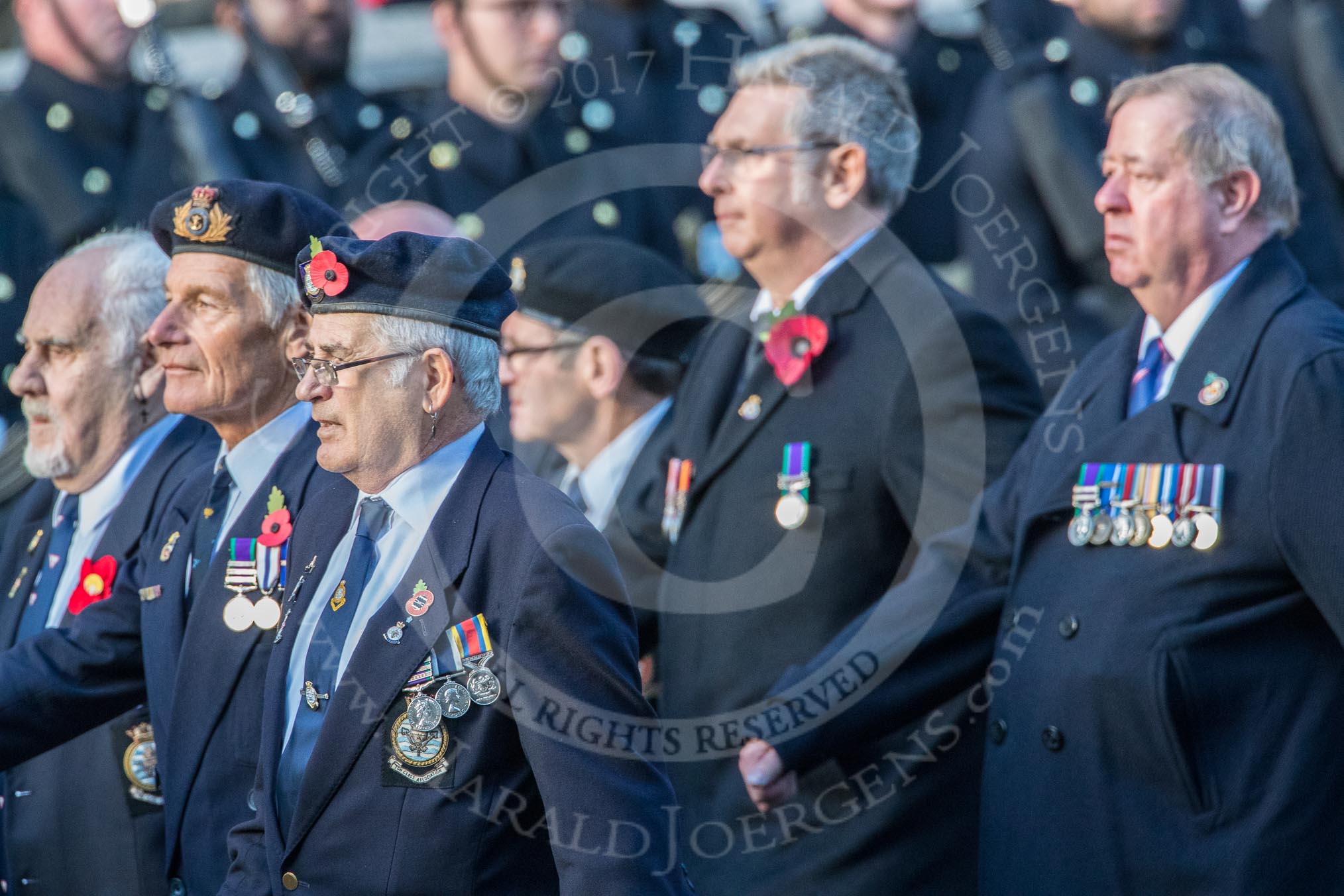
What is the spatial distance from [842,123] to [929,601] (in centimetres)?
122

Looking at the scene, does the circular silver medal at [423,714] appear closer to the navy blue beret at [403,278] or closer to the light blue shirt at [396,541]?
the light blue shirt at [396,541]

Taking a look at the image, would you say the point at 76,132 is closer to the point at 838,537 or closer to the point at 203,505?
the point at 203,505

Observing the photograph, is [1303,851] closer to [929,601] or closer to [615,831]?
[929,601]

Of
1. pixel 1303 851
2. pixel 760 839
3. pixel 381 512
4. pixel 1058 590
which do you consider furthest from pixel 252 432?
pixel 1303 851

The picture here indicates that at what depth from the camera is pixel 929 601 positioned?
378 cm

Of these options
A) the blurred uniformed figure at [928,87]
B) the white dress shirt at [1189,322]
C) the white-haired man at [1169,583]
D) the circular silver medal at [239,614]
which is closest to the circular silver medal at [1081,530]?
the white-haired man at [1169,583]

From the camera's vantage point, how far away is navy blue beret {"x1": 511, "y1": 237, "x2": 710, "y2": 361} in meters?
4.76

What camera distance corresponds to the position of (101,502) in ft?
13.6

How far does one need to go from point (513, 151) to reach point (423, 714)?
3.86 m

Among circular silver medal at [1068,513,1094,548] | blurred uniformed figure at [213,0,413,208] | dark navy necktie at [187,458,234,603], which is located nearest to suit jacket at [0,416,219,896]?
dark navy necktie at [187,458,234,603]

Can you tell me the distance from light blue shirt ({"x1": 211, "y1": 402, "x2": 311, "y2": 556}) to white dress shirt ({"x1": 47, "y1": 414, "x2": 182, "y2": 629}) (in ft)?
1.69

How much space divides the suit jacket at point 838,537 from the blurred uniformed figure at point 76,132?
344 cm

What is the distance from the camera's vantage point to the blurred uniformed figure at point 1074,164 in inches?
236

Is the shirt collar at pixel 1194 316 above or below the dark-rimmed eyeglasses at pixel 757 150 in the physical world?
below
